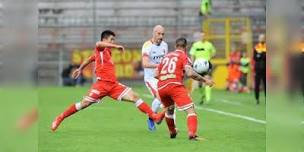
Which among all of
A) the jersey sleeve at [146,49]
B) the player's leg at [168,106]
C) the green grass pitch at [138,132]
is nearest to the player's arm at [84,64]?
the green grass pitch at [138,132]

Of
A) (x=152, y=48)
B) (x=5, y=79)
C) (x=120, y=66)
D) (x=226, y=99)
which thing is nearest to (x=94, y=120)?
(x=152, y=48)

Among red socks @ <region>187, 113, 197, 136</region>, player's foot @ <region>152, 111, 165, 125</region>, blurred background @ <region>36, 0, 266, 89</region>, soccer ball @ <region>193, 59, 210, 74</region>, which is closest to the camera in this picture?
red socks @ <region>187, 113, 197, 136</region>

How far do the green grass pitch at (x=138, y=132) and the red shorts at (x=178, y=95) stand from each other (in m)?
0.58

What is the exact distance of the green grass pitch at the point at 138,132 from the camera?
9.36 m

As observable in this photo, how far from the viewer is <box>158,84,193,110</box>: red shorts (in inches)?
394

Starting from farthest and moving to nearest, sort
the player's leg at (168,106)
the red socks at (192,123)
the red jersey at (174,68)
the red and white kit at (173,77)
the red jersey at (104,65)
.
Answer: the red jersey at (104,65) → the player's leg at (168,106) → the red jersey at (174,68) → the red and white kit at (173,77) → the red socks at (192,123)

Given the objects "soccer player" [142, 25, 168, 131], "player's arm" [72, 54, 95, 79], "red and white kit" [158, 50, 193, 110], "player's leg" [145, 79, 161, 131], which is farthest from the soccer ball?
"red and white kit" [158, 50, 193, 110]

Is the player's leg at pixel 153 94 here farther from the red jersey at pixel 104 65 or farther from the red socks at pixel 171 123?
the red socks at pixel 171 123

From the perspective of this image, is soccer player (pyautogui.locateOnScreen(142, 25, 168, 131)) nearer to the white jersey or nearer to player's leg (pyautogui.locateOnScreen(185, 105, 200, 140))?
the white jersey

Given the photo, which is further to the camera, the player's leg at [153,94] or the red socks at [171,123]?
the player's leg at [153,94]

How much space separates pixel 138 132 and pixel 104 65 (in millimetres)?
1382

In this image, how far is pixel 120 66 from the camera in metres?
33.1

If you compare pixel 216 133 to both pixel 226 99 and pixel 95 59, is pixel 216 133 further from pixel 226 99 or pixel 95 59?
pixel 226 99

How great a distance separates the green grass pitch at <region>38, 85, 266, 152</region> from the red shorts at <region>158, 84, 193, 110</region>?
0.58 meters
